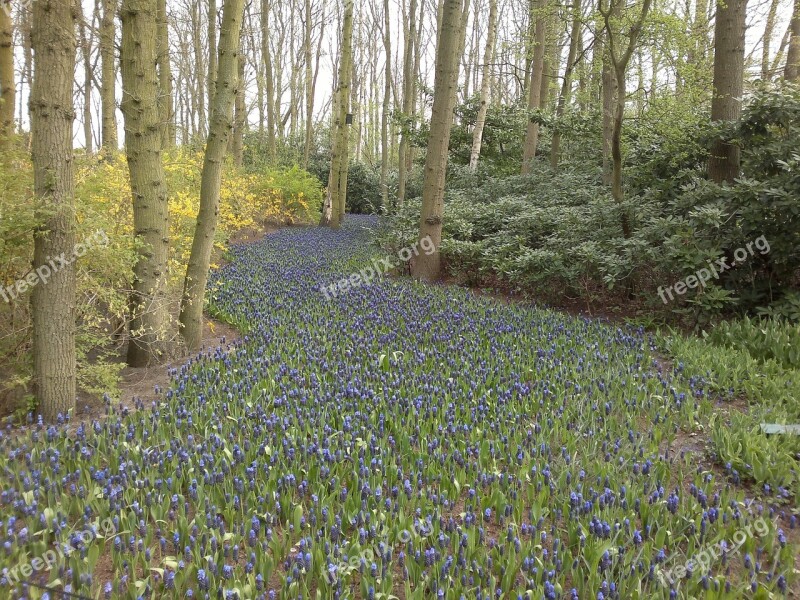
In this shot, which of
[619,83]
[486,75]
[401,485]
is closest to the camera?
[401,485]

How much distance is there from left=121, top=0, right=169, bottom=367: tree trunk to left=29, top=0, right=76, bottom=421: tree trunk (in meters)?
1.13

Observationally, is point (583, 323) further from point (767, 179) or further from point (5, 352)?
point (5, 352)

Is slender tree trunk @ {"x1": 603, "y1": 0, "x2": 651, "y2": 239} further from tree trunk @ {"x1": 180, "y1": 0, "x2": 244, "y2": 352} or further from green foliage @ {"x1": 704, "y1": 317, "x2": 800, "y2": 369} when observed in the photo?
tree trunk @ {"x1": 180, "y1": 0, "x2": 244, "y2": 352}

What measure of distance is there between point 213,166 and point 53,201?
2.23 m

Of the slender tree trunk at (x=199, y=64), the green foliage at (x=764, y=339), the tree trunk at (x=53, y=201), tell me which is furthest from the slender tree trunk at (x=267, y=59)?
the green foliage at (x=764, y=339)

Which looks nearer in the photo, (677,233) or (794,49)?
(677,233)

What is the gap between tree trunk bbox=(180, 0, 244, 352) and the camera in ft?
20.2

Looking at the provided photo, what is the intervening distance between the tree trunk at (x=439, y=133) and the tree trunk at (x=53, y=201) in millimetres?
5812

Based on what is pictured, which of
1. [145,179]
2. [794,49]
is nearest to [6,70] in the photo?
[145,179]

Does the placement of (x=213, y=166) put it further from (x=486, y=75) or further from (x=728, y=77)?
(x=486, y=75)

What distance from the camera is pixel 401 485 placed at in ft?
11.1

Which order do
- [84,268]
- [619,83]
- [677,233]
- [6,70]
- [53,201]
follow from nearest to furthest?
1. [53,201]
2. [84,268]
3. [677,233]
4. [6,70]
5. [619,83]

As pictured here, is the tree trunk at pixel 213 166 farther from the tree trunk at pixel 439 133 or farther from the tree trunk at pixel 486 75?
the tree trunk at pixel 486 75

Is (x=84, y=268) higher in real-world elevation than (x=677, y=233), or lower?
lower
